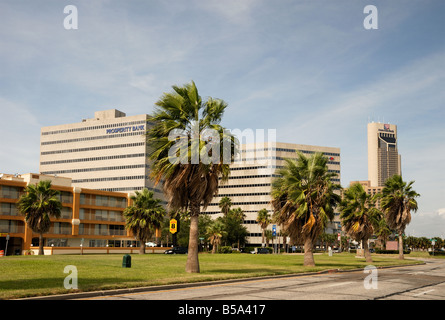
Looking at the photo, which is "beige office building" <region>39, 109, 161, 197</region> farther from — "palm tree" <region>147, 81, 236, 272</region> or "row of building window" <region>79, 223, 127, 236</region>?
"palm tree" <region>147, 81, 236, 272</region>

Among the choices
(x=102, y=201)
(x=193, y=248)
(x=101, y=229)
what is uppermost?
(x=102, y=201)

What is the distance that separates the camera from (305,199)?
1323 inches

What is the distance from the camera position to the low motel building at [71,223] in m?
68.2

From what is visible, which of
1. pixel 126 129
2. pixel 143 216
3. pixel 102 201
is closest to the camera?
pixel 143 216

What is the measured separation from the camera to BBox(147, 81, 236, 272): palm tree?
75.9 feet

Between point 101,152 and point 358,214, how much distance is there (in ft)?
411

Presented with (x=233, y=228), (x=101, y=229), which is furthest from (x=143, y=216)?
(x=233, y=228)

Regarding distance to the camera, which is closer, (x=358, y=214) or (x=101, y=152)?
(x=358, y=214)

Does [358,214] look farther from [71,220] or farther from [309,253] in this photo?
[71,220]

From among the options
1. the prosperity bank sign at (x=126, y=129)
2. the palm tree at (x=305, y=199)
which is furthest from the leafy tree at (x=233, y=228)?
the palm tree at (x=305, y=199)

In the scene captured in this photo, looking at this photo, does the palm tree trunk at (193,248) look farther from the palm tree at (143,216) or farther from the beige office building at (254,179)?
the beige office building at (254,179)
